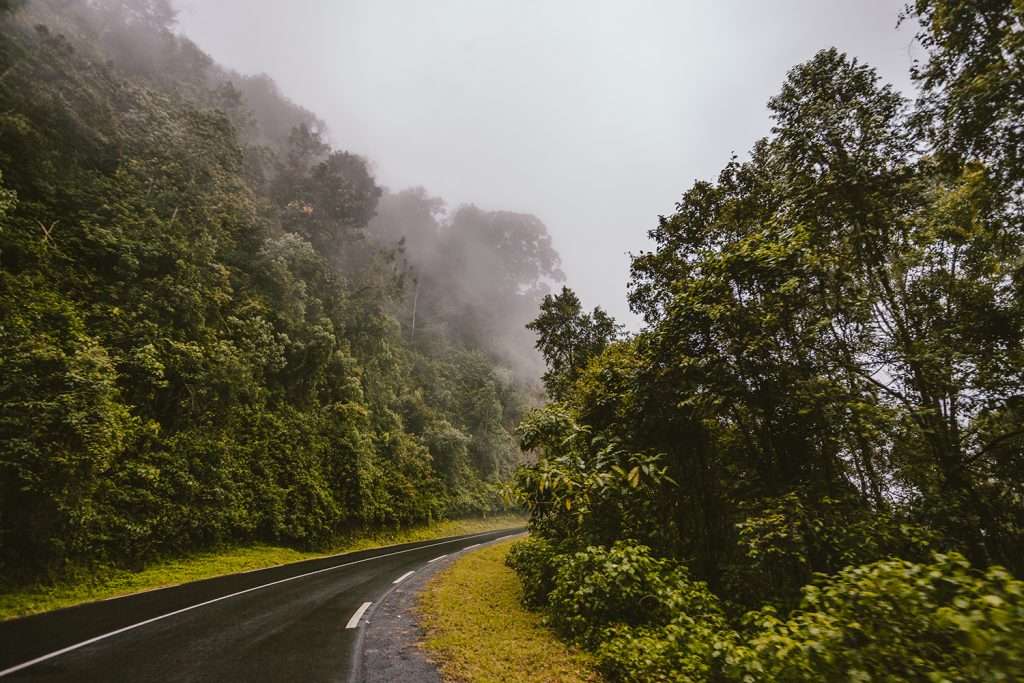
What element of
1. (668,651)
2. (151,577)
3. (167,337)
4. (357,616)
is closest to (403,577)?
(357,616)

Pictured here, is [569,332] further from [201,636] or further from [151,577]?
[151,577]

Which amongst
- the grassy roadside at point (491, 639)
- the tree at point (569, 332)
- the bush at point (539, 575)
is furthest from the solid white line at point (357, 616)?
the tree at point (569, 332)

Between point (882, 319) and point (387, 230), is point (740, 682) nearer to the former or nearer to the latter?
point (882, 319)

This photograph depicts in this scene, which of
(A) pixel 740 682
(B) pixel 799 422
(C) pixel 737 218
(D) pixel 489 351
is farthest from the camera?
(D) pixel 489 351

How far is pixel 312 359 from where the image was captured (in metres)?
21.9

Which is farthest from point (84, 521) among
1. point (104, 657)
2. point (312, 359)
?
point (312, 359)

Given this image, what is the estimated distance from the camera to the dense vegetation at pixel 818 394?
18.8 feet

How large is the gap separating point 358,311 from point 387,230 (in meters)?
33.7

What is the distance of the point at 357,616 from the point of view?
8.05 m

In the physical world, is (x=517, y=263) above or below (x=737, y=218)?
above

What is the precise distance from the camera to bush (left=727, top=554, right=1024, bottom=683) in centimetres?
234

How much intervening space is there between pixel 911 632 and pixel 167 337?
18.1 metres

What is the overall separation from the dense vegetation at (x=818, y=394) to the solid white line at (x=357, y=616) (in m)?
3.52

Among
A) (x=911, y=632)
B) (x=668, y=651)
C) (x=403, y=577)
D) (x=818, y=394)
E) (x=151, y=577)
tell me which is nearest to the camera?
(x=911, y=632)
